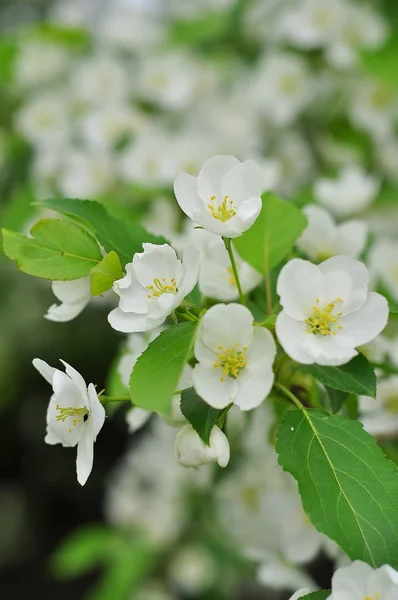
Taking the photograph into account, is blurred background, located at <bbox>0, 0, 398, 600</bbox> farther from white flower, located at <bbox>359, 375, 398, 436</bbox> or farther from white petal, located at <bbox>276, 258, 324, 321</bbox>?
white petal, located at <bbox>276, 258, 324, 321</bbox>

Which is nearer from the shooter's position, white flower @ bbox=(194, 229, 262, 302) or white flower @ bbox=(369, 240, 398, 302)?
white flower @ bbox=(194, 229, 262, 302)

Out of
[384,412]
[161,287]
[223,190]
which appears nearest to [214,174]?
[223,190]

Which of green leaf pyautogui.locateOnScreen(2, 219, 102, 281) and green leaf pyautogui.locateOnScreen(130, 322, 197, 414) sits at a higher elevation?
green leaf pyautogui.locateOnScreen(2, 219, 102, 281)

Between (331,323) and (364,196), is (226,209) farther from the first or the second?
(364,196)

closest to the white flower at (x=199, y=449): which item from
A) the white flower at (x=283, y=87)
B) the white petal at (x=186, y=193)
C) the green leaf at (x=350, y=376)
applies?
the green leaf at (x=350, y=376)

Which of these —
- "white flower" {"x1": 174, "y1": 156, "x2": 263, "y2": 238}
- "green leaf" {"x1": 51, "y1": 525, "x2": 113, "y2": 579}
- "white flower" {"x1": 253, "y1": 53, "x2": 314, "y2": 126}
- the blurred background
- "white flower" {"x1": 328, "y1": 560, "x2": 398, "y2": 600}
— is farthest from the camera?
"green leaf" {"x1": 51, "y1": 525, "x2": 113, "y2": 579}

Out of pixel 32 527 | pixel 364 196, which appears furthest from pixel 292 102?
pixel 32 527

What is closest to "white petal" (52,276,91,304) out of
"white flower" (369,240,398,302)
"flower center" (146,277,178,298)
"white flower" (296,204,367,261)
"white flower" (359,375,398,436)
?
"flower center" (146,277,178,298)

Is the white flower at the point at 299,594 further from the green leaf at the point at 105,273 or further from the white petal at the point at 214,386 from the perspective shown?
the green leaf at the point at 105,273
